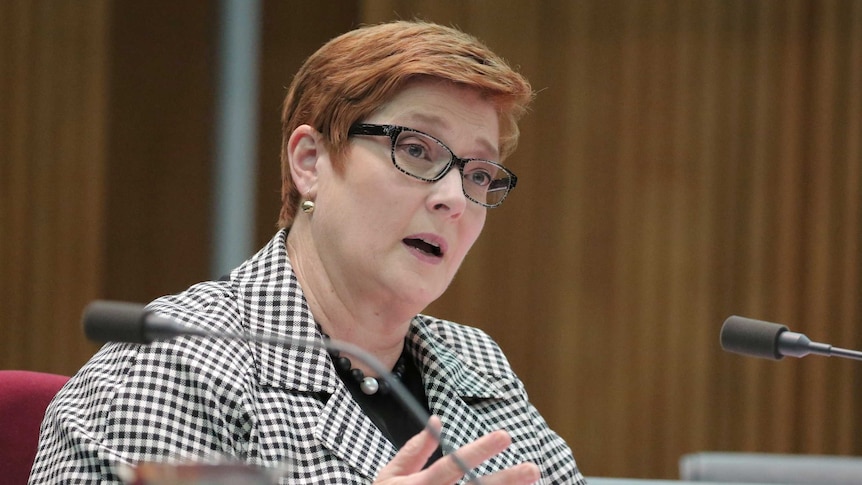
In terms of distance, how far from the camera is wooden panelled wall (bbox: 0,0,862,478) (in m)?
3.83

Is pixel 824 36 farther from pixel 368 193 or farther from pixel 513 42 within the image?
pixel 368 193

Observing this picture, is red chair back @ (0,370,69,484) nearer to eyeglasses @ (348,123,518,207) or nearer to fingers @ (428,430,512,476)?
eyeglasses @ (348,123,518,207)

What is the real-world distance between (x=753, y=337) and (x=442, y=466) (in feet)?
1.63

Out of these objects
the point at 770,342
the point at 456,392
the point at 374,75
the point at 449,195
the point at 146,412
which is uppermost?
the point at 374,75

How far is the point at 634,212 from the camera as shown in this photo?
3.91m

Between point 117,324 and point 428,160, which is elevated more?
point 428,160

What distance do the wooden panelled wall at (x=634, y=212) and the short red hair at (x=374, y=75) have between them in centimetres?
206

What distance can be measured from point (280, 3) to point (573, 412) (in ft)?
6.56

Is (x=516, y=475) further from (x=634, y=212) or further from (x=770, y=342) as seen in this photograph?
(x=634, y=212)

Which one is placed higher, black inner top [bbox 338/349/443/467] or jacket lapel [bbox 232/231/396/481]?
jacket lapel [bbox 232/231/396/481]

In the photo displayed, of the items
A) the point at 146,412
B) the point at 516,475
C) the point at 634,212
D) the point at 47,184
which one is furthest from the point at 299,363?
the point at 47,184

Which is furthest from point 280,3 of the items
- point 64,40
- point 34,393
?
point 34,393

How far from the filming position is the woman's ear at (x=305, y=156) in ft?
5.98

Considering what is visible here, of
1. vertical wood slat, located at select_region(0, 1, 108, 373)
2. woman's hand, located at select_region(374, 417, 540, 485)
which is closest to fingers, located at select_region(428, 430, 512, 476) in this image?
woman's hand, located at select_region(374, 417, 540, 485)
